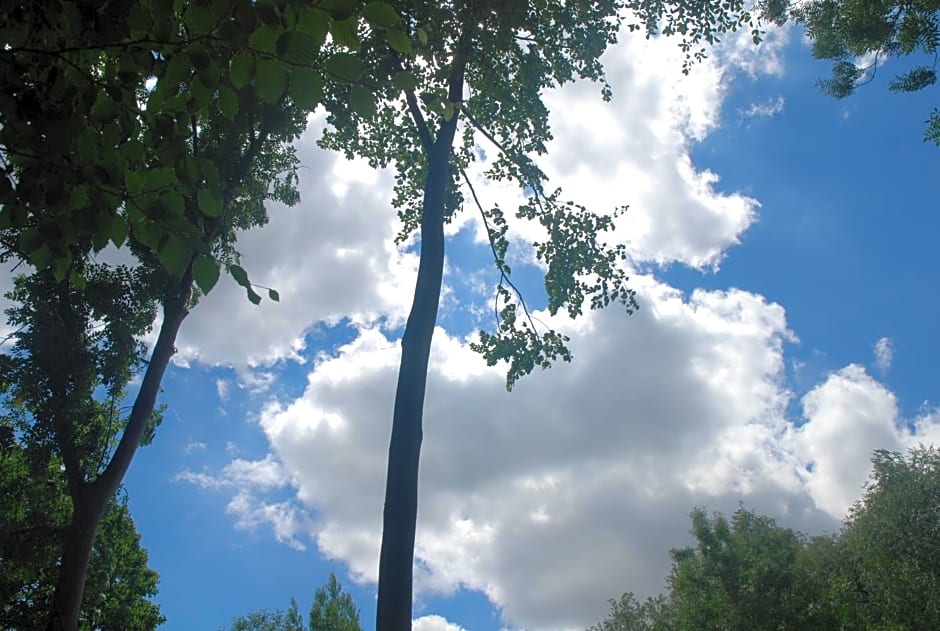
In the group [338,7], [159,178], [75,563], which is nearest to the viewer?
[338,7]

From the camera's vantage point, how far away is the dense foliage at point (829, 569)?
88.6 feet

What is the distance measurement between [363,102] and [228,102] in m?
0.80

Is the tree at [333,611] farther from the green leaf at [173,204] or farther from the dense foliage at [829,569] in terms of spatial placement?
the green leaf at [173,204]

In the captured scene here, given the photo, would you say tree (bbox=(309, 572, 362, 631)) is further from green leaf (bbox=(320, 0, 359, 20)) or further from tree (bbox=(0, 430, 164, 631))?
green leaf (bbox=(320, 0, 359, 20))

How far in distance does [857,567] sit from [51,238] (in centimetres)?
3772

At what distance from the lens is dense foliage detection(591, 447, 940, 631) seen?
2700 centimetres

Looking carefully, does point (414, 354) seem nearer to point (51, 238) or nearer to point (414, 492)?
point (414, 492)

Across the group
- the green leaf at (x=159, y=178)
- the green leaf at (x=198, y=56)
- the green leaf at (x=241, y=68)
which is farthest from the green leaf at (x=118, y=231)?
the green leaf at (x=241, y=68)

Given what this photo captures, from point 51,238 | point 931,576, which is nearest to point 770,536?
point 931,576

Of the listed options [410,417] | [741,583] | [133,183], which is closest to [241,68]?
[133,183]

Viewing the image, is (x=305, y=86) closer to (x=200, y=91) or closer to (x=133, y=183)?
(x=200, y=91)

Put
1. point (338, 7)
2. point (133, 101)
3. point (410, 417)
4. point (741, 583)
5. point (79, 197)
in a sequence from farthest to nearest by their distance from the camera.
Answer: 1. point (741, 583)
2. point (410, 417)
3. point (133, 101)
4. point (79, 197)
5. point (338, 7)

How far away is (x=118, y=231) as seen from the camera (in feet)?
8.11

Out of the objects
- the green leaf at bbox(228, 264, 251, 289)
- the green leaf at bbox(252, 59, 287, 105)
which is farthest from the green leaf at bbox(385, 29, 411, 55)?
the green leaf at bbox(228, 264, 251, 289)
